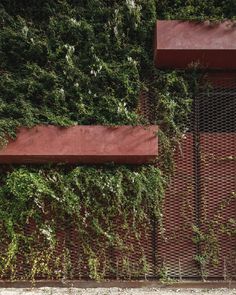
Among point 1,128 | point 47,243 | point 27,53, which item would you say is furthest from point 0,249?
point 27,53

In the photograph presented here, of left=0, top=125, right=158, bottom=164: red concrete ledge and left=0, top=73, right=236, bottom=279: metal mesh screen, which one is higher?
left=0, top=125, right=158, bottom=164: red concrete ledge

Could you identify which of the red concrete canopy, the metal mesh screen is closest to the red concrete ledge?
the metal mesh screen

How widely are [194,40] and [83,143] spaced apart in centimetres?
194

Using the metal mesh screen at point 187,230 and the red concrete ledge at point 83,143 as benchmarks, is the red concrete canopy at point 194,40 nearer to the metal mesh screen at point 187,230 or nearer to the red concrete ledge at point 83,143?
the metal mesh screen at point 187,230

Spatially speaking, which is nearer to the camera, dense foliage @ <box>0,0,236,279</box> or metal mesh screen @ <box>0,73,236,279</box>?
dense foliage @ <box>0,0,236,279</box>

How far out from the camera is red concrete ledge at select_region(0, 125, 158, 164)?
6.61 m

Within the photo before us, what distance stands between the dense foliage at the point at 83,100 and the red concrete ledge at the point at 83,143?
0.14 meters

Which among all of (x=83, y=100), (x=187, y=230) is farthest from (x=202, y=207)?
(x=83, y=100)

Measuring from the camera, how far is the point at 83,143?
6.65m

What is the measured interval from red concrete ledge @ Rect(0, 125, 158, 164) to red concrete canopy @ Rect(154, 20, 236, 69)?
3.47 ft

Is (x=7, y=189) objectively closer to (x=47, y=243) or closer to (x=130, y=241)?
(x=47, y=243)

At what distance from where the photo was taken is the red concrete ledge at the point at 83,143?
21.7 ft

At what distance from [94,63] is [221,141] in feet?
6.50

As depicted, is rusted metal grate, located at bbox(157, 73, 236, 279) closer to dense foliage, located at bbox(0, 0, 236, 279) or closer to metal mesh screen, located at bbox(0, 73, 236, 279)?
metal mesh screen, located at bbox(0, 73, 236, 279)
